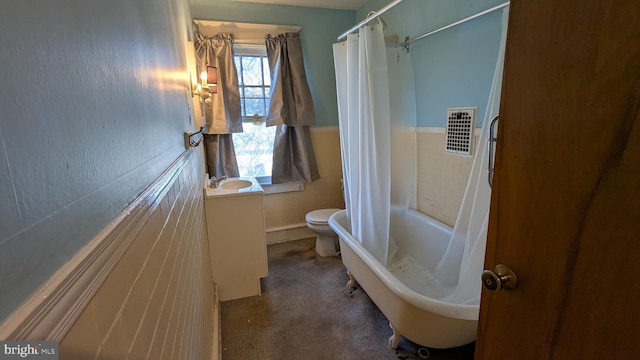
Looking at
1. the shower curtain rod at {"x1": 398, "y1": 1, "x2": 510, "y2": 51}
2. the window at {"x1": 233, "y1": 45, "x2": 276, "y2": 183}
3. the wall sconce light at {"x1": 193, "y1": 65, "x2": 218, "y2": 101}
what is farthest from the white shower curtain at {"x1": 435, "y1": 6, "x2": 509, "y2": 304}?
the window at {"x1": 233, "y1": 45, "x2": 276, "y2": 183}

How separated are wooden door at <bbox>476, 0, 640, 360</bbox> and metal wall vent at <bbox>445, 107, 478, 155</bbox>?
1.34m

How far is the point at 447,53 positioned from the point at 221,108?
198 cm

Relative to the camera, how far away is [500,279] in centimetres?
75

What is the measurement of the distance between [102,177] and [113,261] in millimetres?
112

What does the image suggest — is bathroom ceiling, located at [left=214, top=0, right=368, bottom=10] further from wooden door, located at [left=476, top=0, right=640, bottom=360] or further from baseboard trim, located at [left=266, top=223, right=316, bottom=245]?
wooden door, located at [left=476, top=0, right=640, bottom=360]

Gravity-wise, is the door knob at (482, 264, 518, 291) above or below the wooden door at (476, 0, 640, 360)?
below

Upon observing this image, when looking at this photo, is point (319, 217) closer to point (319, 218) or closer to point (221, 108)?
point (319, 218)

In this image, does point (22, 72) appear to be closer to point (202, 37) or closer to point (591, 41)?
point (591, 41)

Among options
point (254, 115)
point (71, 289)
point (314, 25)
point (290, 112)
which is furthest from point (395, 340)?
point (314, 25)

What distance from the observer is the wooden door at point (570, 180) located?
1.69 feet

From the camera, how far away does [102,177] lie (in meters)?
0.40

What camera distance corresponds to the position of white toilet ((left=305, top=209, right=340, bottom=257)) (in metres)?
2.76

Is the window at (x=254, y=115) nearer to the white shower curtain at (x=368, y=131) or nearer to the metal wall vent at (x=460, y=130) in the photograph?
the white shower curtain at (x=368, y=131)

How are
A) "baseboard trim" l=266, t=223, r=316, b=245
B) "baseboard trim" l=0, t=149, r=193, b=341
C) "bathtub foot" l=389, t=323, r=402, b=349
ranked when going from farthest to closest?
"baseboard trim" l=266, t=223, r=316, b=245, "bathtub foot" l=389, t=323, r=402, b=349, "baseboard trim" l=0, t=149, r=193, b=341
